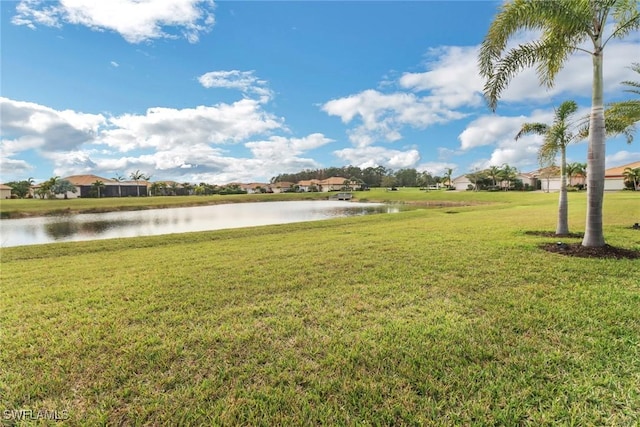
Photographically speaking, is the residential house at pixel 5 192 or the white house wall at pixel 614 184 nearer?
the white house wall at pixel 614 184

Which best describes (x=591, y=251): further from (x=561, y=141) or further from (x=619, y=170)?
(x=619, y=170)

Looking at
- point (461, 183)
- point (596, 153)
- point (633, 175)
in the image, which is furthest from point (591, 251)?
point (461, 183)

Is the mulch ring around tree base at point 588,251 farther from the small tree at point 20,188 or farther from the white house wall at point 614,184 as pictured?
the small tree at point 20,188

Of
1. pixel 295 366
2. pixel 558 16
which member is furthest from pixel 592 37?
pixel 295 366

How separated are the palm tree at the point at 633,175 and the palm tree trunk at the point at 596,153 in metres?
49.5

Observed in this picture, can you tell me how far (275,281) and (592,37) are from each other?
9.10 m

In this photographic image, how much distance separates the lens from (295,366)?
9.73 ft

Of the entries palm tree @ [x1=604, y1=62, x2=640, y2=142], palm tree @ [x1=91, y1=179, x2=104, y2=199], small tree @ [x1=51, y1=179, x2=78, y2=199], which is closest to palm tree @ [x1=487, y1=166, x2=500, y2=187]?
palm tree @ [x1=604, y1=62, x2=640, y2=142]

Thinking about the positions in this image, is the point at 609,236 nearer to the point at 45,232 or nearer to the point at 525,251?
the point at 525,251

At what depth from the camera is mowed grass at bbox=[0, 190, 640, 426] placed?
8.07 feet

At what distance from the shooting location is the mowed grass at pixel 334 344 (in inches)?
96.8

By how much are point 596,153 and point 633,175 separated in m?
50.6

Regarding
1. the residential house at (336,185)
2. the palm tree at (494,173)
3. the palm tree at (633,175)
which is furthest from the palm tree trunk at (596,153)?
the residential house at (336,185)

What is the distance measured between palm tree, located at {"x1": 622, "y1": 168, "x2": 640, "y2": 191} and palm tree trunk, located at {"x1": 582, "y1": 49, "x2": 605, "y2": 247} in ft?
162
